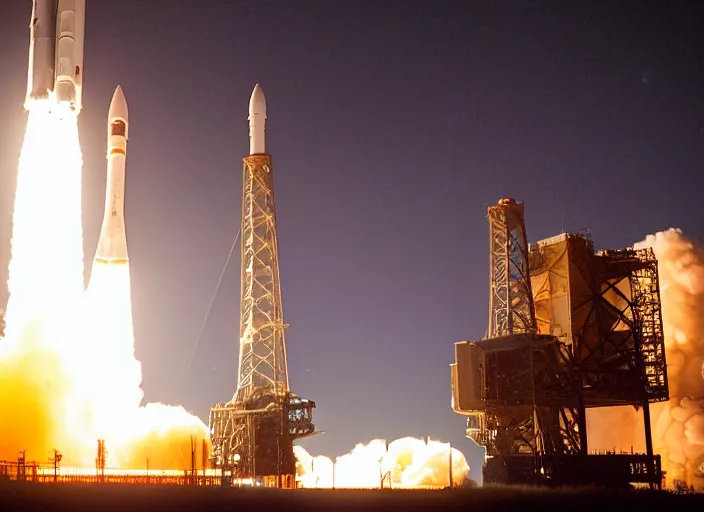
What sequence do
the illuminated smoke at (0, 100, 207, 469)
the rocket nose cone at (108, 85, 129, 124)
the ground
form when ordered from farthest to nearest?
the rocket nose cone at (108, 85, 129, 124) → the illuminated smoke at (0, 100, 207, 469) → the ground

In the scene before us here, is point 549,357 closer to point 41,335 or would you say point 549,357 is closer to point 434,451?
point 434,451

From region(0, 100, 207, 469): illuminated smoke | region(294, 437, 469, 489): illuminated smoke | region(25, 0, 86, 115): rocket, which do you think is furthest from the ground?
region(25, 0, 86, 115): rocket

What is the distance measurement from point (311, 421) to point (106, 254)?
1892 centimetres

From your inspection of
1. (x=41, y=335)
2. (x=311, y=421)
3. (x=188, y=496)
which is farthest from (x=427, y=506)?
(x=41, y=335)

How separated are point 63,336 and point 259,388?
13828 mm

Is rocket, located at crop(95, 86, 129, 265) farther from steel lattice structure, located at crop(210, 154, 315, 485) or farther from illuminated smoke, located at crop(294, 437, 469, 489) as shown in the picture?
illuminated smoke, located at crop(294, 437, 469, 489)

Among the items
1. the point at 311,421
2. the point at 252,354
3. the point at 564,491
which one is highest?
the point at 252,354

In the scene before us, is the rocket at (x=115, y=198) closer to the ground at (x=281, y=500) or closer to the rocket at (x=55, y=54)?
the rocket at (x=55, y=54)

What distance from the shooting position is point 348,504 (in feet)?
144

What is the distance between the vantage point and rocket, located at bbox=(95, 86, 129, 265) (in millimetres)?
72375

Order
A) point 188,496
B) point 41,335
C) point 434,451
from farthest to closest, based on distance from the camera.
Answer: point 434,451 → point 41,335 → point 188,496

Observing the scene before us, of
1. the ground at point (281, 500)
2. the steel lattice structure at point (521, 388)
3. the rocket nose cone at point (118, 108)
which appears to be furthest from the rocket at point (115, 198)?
the ground at point (281, 500)

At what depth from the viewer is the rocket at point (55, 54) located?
66562mm

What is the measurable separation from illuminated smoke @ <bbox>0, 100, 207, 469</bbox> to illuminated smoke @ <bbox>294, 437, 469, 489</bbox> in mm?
12674
